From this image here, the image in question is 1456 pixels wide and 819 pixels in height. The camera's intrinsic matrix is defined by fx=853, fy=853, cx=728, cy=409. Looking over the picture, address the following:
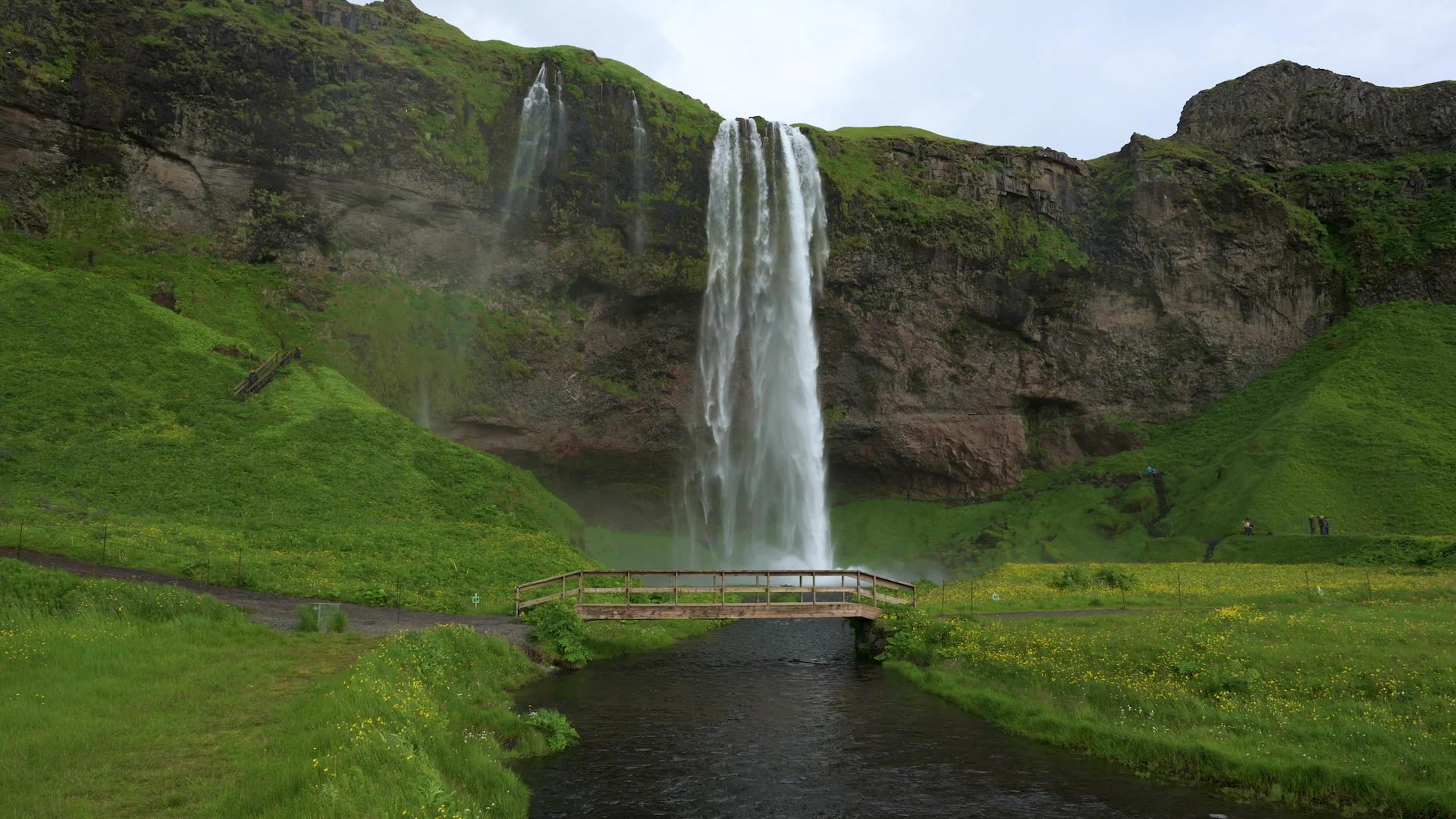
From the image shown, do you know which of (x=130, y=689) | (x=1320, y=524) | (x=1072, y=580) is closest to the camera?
(x=130, y=689)

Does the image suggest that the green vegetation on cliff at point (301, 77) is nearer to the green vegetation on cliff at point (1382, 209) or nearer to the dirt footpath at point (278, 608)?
the dirt footpath at point (278, 608)

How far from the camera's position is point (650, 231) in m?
59.5

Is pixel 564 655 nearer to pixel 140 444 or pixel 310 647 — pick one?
pixel 310 647

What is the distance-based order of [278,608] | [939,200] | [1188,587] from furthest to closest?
[939,200] → [1188,587] → [278,608]

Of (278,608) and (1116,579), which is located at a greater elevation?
(278,608)

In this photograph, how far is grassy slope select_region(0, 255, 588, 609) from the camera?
2947 centimetres

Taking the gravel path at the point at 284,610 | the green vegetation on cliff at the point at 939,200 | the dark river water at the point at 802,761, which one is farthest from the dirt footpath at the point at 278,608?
the green vegetation on cliff at the point at 939,200

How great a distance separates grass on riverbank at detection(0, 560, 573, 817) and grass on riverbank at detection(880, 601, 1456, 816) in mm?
10856

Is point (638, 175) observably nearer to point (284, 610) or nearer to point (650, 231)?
point (650, 231)

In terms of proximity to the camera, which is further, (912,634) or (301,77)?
(301,77)

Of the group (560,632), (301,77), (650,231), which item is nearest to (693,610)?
(560,632)

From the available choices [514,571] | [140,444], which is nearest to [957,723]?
[514,571]


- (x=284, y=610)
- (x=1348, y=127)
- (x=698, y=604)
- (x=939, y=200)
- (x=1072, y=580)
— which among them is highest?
(x=1348, y=127)

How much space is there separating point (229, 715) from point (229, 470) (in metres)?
26.4
